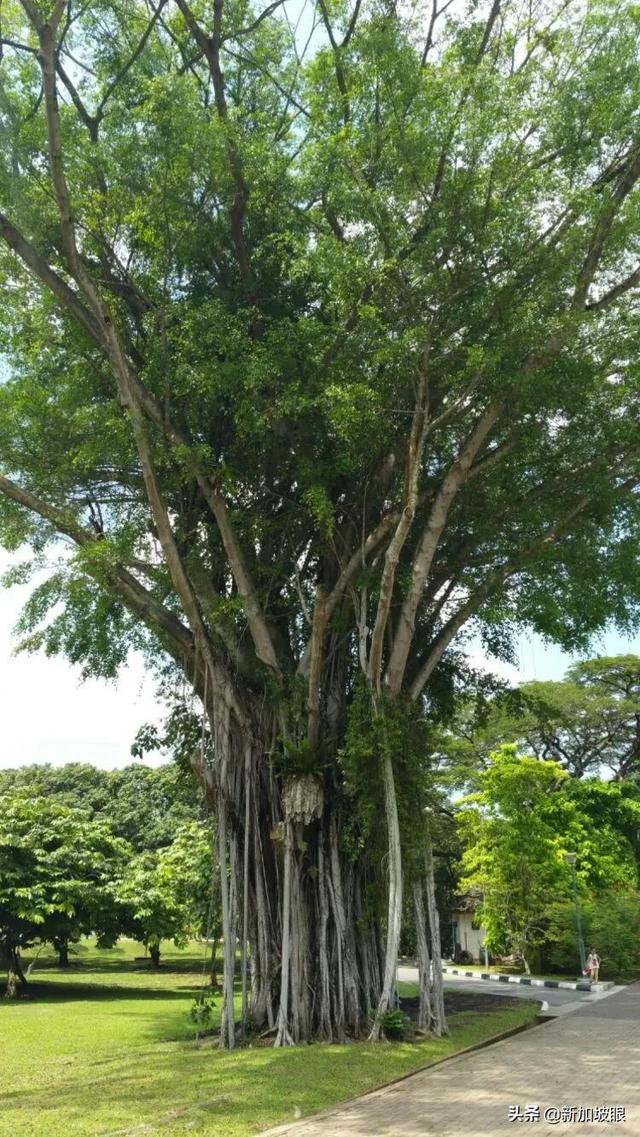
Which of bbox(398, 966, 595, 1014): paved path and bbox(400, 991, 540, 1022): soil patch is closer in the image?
bbox(400, 991, 540, 1022): soil patch

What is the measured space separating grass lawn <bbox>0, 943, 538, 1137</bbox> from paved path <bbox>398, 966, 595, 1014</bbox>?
0.75 m

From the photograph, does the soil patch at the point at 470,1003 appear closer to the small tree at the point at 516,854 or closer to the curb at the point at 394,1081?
the curb at the point at 394,1081

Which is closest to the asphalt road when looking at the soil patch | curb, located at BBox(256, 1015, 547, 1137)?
the soil patch

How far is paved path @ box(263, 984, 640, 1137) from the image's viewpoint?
18.2 ft

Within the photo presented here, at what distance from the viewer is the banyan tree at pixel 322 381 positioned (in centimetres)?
833

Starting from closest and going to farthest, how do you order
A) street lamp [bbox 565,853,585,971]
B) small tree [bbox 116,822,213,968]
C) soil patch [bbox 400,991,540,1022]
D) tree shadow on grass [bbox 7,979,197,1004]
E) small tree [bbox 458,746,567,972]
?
1. soil patch [bbox 400,991,540,1022]
2. tree shadow on grass [bbox 7,979,197,1004]
3. small tree [bbox 116,822,213,968]
4. street lamp [bbox 565,853,585,971]
5. small tree [bbox 458,746,567,972]

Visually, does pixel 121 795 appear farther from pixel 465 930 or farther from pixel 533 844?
pixel 533 844

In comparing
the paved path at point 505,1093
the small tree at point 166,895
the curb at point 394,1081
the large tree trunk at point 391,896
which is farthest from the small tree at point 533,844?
the large tree trunk at point 391,896

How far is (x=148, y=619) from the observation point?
1023 cm

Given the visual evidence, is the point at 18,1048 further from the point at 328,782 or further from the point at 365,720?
the point at 365,720

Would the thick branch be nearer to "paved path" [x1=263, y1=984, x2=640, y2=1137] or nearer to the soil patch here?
"paved path" [x1=263, y1=984, x2=640, y2=1137]

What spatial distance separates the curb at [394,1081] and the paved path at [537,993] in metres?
2.08

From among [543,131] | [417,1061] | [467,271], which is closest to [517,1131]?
[417,1061]

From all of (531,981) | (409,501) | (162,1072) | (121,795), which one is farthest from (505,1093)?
(121,795)
